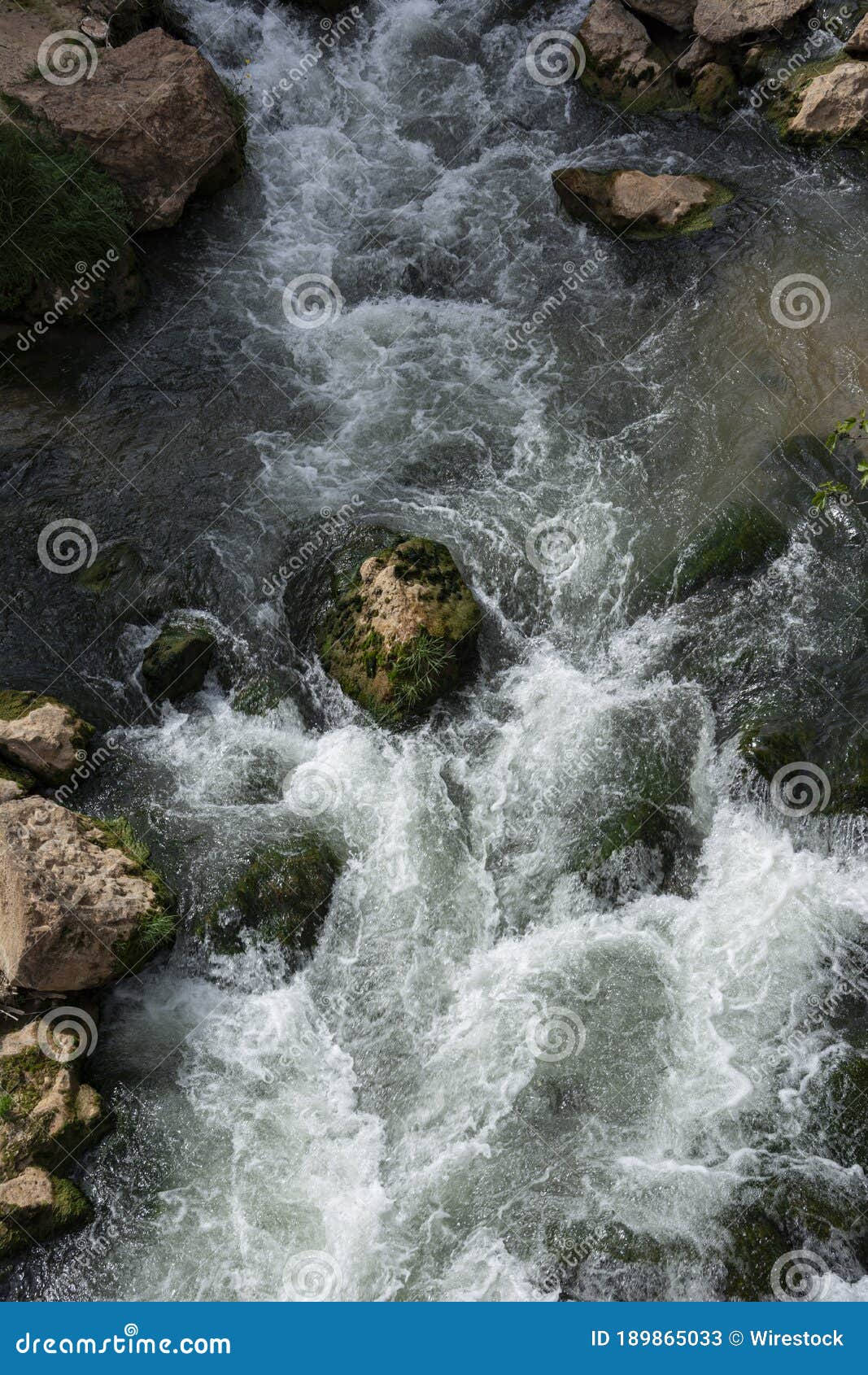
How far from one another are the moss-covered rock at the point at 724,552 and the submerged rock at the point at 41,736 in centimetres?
521

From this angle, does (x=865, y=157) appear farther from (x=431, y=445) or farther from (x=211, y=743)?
(x=211, y=743)

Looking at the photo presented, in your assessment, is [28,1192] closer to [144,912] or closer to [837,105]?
[144,912]

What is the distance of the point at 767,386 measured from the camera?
403 inches

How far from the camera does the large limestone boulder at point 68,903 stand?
6.71 meters

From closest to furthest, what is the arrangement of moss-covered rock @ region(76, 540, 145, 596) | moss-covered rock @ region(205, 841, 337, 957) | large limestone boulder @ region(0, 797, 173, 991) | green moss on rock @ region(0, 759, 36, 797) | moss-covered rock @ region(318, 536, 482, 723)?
1. large limestone boulder @ region(0, 797, 173, 991)
2. moss-covered rock @ region(205, 841, 337, 957)
3. green moss on rock @ region(0, 759, 36, 797)
4. moss-covered rock @ region(318, 536, 482, 723)
5. moss-covered rock @ region(76, 540, 145, 596)

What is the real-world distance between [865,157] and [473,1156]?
11958 millimetres

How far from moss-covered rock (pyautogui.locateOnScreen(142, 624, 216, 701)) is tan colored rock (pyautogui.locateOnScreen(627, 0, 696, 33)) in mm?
10461

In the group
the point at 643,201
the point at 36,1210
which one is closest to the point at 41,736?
the point at 36,1210

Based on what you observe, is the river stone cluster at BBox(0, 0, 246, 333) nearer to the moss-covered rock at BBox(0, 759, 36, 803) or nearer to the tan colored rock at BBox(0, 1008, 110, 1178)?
the moss-covered rock at BBox(0, 759, 36, 803)

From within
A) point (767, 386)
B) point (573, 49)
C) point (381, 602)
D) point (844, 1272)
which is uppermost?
point (573, 49)

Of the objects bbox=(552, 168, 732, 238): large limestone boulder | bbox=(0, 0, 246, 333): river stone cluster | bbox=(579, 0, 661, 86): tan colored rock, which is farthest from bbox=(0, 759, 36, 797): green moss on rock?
bbox=(579, 0, 661, 86): tan colored rock

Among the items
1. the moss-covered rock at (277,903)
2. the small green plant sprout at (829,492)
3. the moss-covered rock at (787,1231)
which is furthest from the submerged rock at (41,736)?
the small green plant sprout at (829,492)

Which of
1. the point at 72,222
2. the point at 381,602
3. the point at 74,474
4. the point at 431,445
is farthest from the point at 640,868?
the point at 72,222

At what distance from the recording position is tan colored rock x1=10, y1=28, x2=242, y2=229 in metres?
11.0
